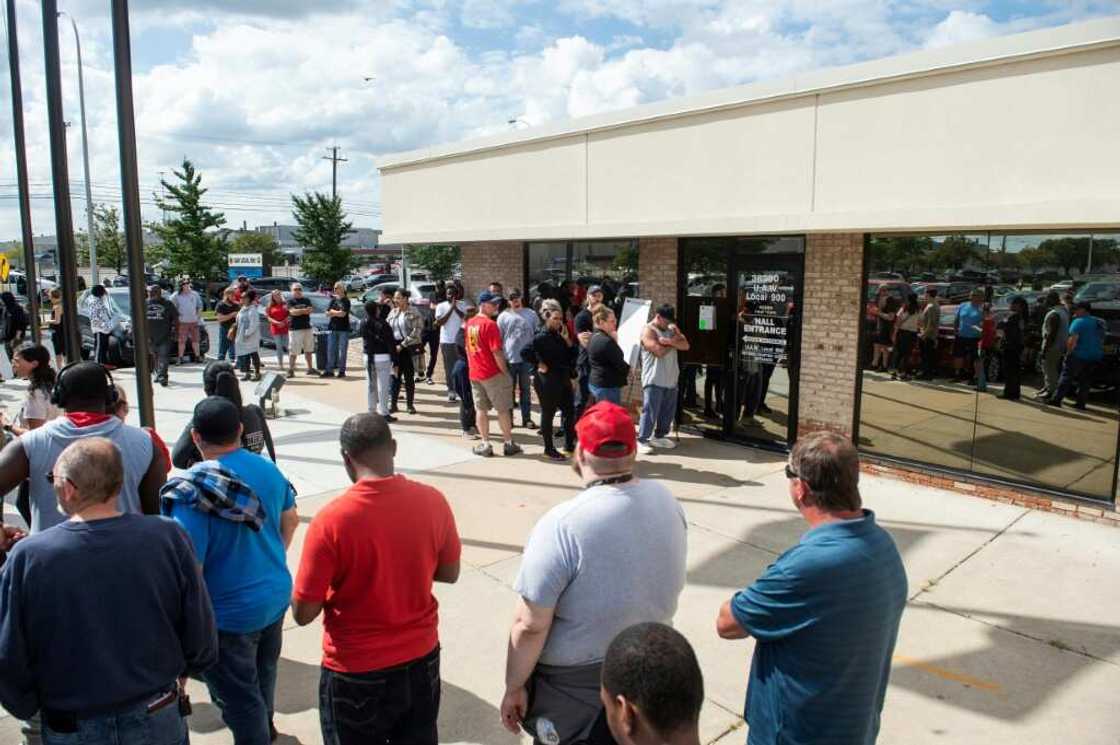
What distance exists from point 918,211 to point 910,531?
118 inches

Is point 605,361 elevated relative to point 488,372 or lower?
elevated

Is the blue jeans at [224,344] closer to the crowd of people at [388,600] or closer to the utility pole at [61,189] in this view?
the utility pole at [61,189]

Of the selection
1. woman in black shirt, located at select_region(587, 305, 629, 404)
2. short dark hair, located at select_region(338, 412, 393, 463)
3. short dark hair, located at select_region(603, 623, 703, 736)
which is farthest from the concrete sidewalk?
short dark hair, located at select_region(603, 623, 703, 736)

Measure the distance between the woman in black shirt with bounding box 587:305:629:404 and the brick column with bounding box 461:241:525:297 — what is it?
459 centimetres

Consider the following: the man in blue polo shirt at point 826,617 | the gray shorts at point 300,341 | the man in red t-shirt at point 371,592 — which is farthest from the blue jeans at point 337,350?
the man in blue polo shirt at point 826,617

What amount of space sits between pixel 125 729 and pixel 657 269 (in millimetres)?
9036

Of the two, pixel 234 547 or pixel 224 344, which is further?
pixel 224 344

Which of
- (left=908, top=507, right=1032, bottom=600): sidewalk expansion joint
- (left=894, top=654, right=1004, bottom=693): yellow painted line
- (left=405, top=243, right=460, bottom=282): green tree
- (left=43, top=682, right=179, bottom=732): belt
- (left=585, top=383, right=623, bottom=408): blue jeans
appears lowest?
(left=894, top=654, right=1004, bottom=693): yellow painted line

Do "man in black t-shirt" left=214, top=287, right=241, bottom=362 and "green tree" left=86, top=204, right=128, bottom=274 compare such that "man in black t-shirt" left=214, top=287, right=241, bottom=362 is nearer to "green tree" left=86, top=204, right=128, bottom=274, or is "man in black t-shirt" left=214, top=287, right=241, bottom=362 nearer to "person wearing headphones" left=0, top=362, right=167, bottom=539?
"person wearing headphones" left=0, top=362, right=167, bottom=539

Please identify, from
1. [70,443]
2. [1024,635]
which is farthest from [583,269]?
[70,443]

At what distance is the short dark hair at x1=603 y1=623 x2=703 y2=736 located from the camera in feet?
6.01

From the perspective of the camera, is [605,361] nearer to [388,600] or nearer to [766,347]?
[766,347]

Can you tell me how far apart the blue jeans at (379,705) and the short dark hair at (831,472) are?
1.58 meters

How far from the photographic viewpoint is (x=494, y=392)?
9367 millimetres
